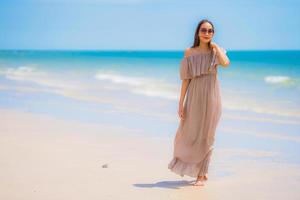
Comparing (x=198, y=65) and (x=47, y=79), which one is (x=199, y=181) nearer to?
(x=198, y=65)

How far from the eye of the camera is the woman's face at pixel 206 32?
6.00 meters

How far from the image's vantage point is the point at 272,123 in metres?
11.3

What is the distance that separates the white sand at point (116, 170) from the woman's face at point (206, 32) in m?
1.63

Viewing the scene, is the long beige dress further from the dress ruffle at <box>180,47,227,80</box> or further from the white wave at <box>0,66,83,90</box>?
the white wave at <box>0,66,83,90</box>

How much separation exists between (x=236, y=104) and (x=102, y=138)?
6.94m

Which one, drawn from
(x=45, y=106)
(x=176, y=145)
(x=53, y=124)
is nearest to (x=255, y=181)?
(x=176, y=145)

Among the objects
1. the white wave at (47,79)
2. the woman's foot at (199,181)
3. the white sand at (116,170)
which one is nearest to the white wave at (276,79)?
the white wave at (47,79)

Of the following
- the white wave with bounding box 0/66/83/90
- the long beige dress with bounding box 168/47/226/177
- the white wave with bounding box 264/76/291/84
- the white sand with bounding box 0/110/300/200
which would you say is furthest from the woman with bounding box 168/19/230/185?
the white wave with bounding box 264/76/291/84

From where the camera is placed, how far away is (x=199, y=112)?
616 centimetres

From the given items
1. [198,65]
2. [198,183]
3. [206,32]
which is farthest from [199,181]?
[206,32]

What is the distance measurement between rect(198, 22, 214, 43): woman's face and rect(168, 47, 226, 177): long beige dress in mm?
156

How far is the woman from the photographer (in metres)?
6.06

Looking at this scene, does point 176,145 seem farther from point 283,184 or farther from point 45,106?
point 45,106

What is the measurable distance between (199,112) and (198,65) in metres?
0.51
